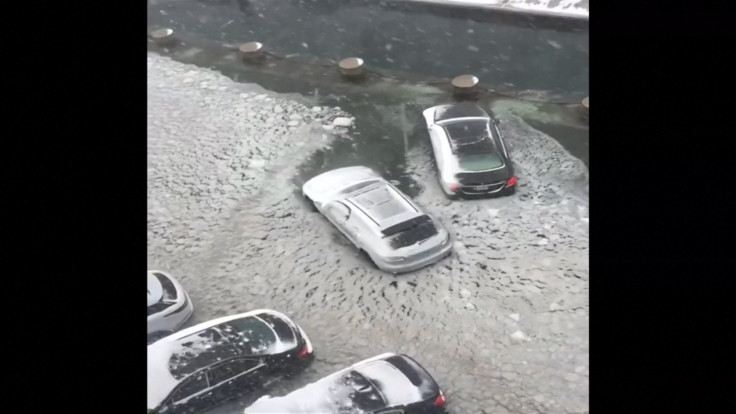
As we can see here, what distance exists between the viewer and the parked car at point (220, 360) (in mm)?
3926

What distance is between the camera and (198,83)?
252 inches

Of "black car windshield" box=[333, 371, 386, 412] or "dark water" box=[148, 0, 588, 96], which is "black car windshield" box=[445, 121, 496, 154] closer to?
"dark water" box=[148, 0, 588, 96]

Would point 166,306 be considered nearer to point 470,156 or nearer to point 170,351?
point 170,351

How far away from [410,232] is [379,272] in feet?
1.07

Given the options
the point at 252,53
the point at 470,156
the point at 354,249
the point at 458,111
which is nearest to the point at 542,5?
the point at 458,111

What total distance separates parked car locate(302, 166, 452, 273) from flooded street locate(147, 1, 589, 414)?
10 cm

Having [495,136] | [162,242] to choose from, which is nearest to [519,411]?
[495,136]

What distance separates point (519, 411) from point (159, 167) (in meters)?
3.21

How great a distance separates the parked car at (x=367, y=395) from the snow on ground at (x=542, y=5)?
4247mm

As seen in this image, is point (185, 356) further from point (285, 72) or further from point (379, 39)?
point (379, 39)

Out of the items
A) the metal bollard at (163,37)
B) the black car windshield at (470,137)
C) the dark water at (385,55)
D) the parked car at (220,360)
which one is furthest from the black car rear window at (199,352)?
the metal bollard at (163,37)

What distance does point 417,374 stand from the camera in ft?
13.1

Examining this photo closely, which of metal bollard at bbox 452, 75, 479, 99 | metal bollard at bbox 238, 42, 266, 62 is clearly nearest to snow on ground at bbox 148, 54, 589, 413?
metal bollard at bbox 452, 75, 479, 99

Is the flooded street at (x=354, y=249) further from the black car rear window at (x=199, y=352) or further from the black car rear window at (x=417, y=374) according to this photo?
the black car rear window at (x=199, y=352)
